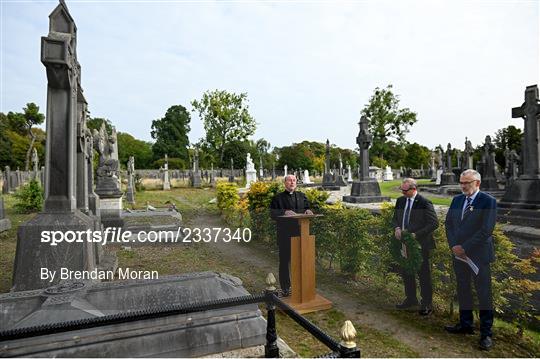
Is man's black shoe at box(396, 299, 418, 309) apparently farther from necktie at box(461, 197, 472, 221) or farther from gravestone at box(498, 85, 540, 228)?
gravestone at box(498, 85, 540, 228)

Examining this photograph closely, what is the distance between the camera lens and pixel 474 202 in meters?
3.56

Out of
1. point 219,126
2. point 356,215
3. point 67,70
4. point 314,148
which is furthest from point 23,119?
point 314,148

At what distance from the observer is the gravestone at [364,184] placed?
15.8m

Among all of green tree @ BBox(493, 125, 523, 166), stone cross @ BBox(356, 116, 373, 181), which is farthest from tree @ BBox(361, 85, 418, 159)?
stone cross @ BBox(356, 116, 373, 181)

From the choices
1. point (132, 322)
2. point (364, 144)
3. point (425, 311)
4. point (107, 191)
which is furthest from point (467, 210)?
point (364, 144)

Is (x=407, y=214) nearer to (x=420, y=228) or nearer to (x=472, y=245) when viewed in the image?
(x=420, y=228)

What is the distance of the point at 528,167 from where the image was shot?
9.16 meters

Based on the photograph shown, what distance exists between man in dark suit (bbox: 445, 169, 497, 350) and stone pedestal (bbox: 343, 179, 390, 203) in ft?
39.6

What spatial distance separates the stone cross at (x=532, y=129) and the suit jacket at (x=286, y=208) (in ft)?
26.0

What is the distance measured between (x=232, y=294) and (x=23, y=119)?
54.9m

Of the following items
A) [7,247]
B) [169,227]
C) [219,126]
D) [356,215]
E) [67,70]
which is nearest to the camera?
[67,70]

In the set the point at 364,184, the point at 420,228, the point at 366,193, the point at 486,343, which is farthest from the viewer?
the point at 364,184

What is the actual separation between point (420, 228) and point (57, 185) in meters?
5.32

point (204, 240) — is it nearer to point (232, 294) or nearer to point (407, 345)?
point (232, 294)
